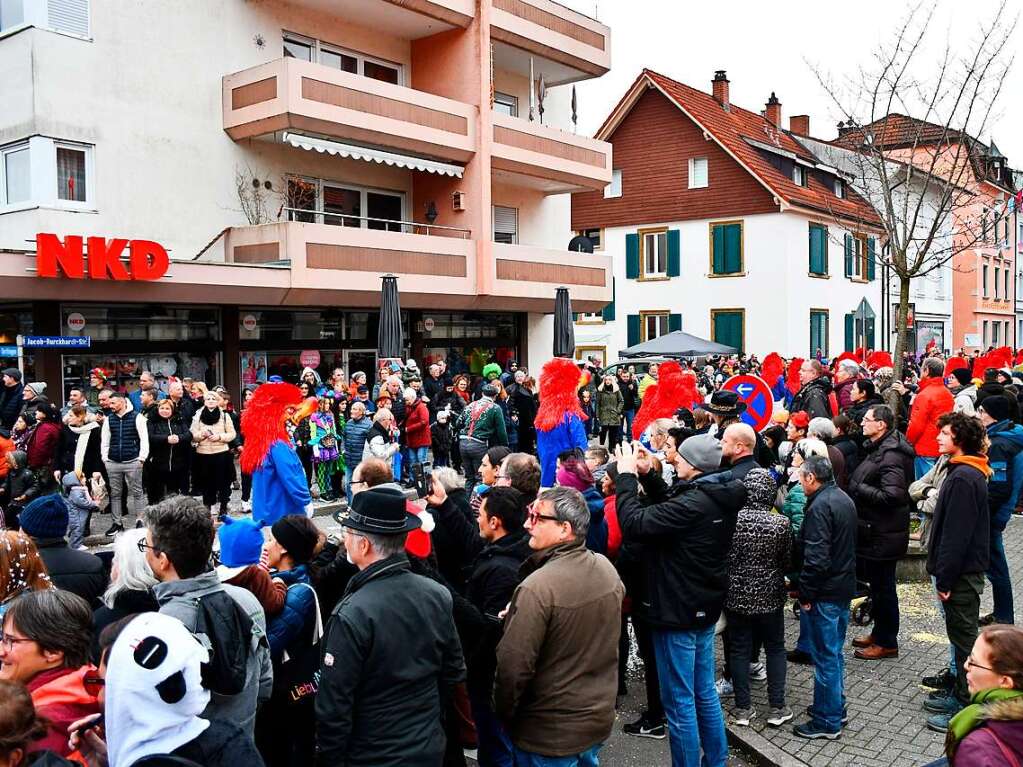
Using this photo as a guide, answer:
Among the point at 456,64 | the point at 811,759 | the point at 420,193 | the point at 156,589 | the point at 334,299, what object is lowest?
the point at 811,759

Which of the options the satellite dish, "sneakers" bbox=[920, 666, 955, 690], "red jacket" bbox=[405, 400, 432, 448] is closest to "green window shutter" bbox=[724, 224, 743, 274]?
the satellite dish

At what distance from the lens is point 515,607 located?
375 centimetres

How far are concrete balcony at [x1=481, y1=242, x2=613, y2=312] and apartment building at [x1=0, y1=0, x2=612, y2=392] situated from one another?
62mm

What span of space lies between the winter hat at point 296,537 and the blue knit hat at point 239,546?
38 cm

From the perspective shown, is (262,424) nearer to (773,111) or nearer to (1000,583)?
(1000,583)

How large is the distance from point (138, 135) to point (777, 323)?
22780 mm

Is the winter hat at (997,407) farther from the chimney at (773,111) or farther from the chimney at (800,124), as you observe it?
the chimney at (800,124)

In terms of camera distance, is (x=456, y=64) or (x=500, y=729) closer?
(x=500, y=729)

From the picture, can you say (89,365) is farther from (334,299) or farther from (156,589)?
(156,589)

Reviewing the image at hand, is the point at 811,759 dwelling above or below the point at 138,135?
below

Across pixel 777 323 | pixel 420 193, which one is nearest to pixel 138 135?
pixel 420 193

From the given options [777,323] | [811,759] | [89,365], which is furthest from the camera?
[777,323]

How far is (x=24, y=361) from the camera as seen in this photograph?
14898mm

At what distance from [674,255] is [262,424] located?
94.9ft
